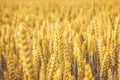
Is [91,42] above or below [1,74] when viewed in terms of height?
above

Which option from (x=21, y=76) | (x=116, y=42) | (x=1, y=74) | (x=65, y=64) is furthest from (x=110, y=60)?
(x=1, y=74)

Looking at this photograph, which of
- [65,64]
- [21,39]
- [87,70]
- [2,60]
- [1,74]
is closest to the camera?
[21,39]

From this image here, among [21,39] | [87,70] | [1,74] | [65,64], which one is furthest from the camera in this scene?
[1,74]

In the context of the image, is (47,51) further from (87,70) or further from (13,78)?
(87,70)

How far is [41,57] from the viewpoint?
101 cm

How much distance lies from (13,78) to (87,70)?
35cm

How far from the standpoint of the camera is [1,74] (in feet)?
3.68

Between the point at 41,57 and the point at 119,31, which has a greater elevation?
the point at 119,31

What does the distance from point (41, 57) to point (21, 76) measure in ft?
0.40

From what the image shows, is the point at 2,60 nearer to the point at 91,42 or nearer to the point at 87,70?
the point at 91,42

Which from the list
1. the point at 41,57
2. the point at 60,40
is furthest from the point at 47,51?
the point at 60,40

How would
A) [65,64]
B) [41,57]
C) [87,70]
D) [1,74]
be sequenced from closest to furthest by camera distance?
[87,70], [65,64], [41,57], [1,74]

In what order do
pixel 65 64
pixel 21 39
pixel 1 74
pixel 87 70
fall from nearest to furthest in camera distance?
pixel 21 39 → pixel 87 70 → pixel 65 64 → pixel 1 74

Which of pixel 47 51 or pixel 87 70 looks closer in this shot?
pixel 87 70
